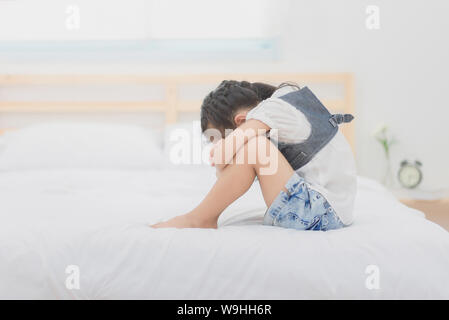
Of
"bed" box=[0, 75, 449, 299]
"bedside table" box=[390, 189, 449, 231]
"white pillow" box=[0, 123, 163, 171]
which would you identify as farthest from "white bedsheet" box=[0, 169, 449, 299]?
"bedside table" box=[390, 189, 449, 231]

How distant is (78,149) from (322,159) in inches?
57.4

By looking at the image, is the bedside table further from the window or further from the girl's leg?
the girl's leg

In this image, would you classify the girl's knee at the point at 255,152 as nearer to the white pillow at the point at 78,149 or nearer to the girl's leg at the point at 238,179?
the girl's leg at the point at 238,179

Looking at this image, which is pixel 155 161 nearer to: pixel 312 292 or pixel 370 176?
pixel 370 176

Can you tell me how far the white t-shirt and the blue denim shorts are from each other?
0.09 ft

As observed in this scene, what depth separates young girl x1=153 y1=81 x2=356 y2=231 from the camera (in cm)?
118

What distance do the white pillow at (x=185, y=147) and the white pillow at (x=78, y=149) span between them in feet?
0.20

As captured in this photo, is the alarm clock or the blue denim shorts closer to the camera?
the blue denim shorts

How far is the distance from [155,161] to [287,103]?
4.20 ft

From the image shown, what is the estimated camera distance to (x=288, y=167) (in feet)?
4.03

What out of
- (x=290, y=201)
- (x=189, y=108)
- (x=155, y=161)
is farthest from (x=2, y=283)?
(x=189, y=108)

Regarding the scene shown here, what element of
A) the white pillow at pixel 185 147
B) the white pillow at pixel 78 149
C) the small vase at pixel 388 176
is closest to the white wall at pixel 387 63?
the small vase at pixel 388 176

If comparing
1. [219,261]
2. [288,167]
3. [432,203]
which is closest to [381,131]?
[432,203]

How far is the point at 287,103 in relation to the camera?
128cm
